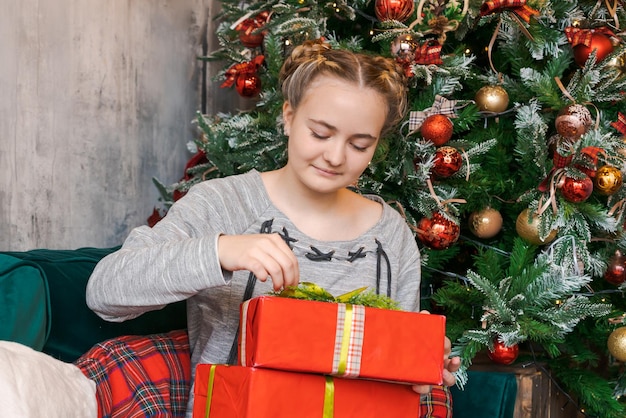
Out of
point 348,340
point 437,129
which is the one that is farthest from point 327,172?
point 437,129

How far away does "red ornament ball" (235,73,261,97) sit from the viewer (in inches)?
85.5

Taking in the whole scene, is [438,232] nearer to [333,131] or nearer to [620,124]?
[620,124]

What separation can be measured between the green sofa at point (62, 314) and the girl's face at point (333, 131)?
0.42 m

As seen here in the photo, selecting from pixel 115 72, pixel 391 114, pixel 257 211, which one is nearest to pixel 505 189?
pixel 391 114

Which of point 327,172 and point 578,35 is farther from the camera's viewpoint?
point 578,35

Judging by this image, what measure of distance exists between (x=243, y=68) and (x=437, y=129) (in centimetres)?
63

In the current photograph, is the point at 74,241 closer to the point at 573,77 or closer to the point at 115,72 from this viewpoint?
the point at 115,72

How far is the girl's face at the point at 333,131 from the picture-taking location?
129 cm

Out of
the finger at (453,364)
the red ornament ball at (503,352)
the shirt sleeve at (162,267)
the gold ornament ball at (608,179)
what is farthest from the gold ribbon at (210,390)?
the gold ornament ball at (608,179)

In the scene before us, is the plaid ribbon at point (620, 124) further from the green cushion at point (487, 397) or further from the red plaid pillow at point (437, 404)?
the red plaid pillow at point (437, 404)

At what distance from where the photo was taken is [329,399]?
0.98 m

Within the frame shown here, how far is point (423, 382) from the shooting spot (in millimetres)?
999

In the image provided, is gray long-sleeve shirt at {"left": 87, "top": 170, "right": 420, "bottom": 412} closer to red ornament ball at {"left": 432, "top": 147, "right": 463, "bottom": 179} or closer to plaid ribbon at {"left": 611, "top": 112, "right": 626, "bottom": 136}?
red ornament ball at {"left": 432, "top": 147, "right": 463, "bottom": 179}

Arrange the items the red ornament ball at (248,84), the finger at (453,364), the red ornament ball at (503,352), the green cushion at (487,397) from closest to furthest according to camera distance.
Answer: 1. the finger at (453,364)
2. the green cushion at (487,397)
3. the red ornament ball at (503,352)
4. the red ornament ball at (248,84)
